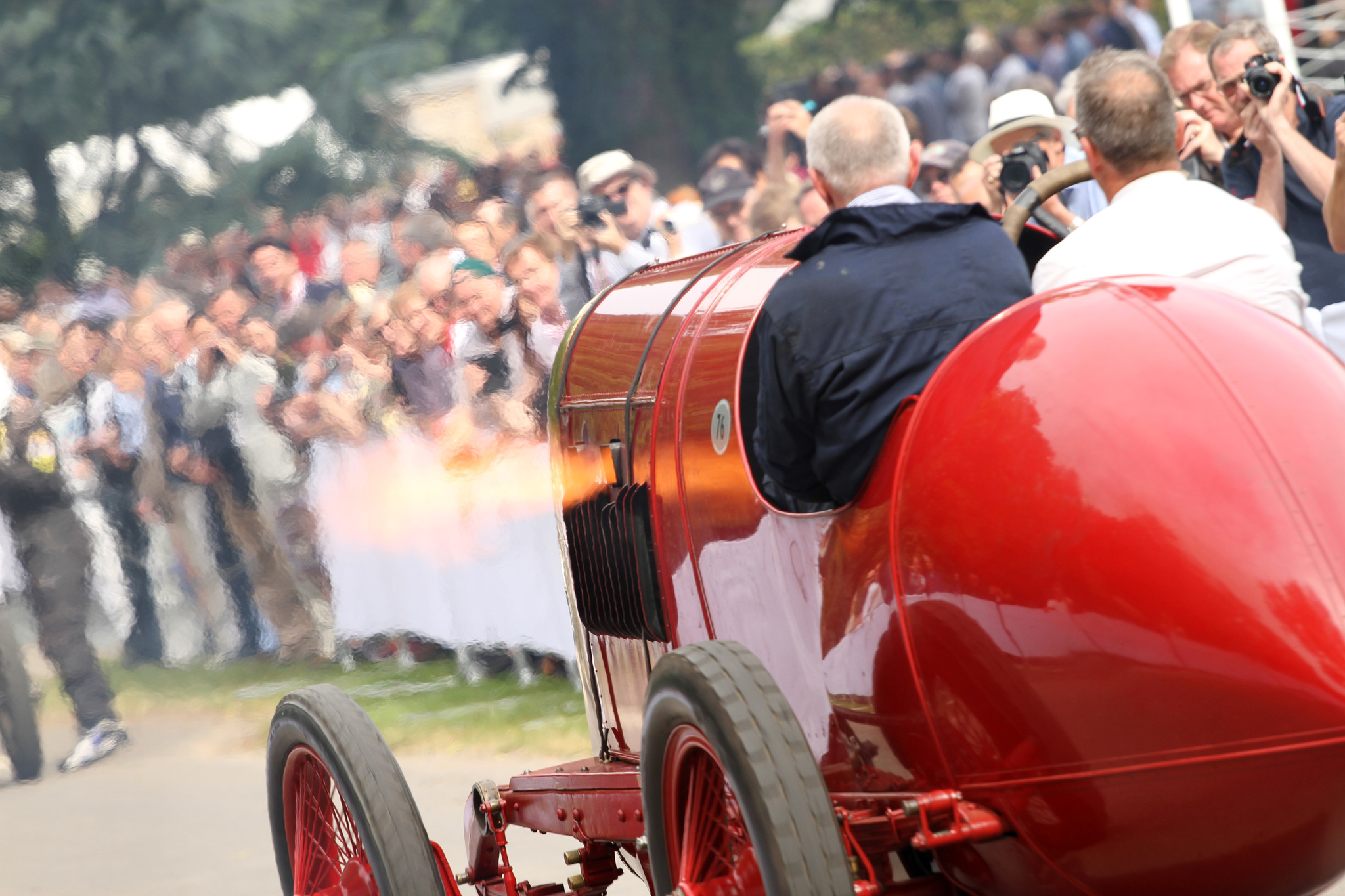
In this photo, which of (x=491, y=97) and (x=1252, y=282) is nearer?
(x=1252, y=282)

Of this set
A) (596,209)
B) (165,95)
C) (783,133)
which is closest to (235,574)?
(596,209)

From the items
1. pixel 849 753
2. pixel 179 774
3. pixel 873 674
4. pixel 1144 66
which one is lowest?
pixel 179 774

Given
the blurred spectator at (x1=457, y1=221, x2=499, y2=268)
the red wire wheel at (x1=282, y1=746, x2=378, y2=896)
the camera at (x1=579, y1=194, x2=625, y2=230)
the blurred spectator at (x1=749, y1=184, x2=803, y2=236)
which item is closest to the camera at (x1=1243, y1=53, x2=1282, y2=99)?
the blurred spectator at (x1=749, y1=184, x2=803, y2=236)

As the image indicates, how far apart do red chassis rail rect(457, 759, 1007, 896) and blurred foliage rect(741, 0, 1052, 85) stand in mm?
11263

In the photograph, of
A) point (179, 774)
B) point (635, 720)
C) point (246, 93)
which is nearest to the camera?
point (635, 720)

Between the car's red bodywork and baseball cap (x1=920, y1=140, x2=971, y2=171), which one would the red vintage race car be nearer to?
the car's red bodywork

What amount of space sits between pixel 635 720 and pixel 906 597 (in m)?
1.42

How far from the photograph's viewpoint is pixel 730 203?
850 cm

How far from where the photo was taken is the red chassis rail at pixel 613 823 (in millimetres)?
2010

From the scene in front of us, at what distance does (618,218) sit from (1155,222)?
5321 millimetres

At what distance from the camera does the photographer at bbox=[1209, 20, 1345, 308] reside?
4234 mm

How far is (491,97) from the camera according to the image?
13.9 metres

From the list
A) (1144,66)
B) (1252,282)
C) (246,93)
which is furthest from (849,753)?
(246,93)

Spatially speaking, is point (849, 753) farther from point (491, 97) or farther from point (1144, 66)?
point (491, 97)
